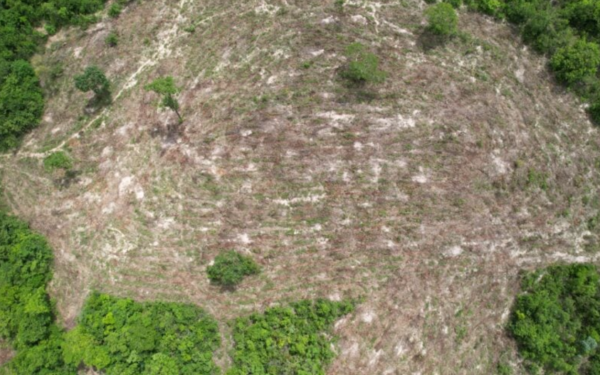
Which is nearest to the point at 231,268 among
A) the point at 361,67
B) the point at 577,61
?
the point at 361,67

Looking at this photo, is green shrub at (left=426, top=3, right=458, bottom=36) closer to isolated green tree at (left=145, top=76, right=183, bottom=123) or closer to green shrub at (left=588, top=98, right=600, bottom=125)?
green shrub at (left=588, top=98, right=600, bottom=125)

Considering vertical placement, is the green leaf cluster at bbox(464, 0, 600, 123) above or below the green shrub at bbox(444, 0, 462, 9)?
below

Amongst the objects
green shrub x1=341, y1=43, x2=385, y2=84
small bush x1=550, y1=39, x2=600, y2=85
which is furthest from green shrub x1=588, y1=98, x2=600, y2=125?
green shrub x1=341, y1=43, x2=385, y2=84

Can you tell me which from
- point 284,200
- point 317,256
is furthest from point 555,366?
point 284,200

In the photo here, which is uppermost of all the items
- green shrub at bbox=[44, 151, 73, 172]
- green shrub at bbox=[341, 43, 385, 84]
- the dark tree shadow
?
green shrub at bbox=[341, 43, 385, 84]

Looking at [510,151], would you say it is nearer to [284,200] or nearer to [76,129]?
[284,200]

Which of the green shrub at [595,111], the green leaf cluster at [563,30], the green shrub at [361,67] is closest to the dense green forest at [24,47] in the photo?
the green shrub at [361,67]

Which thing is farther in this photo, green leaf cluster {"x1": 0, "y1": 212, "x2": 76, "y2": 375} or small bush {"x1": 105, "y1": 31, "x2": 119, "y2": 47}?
small bush {"x1": 105, "y1": 31, "x2": 119, "y2": 47}
